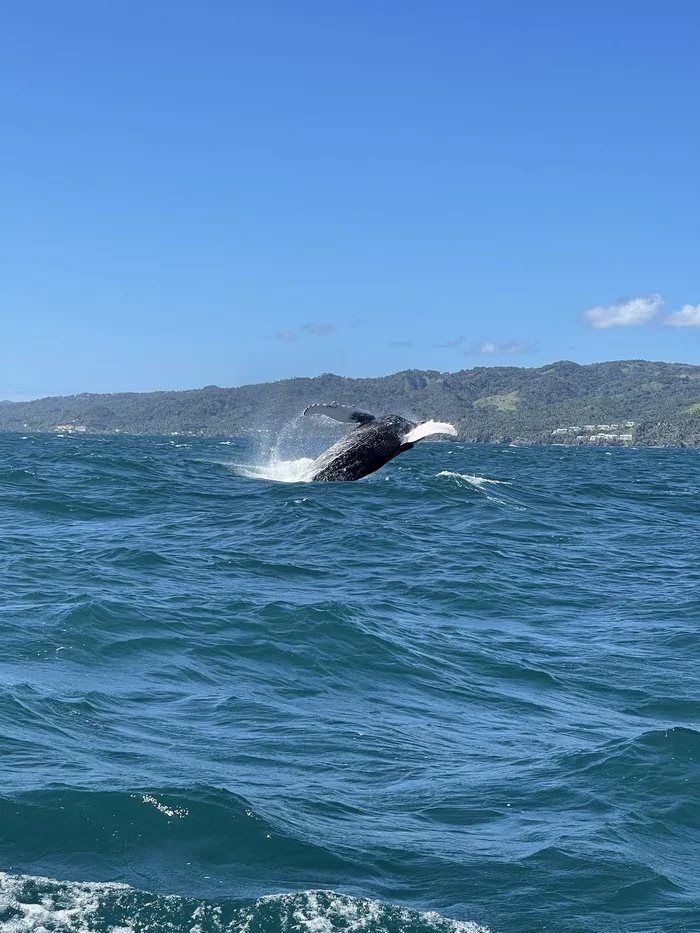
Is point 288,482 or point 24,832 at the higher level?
point 288,482

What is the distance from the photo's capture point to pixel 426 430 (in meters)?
26.2

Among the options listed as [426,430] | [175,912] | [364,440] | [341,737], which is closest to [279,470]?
[364,440]

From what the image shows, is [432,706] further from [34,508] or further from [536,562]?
[34,508]

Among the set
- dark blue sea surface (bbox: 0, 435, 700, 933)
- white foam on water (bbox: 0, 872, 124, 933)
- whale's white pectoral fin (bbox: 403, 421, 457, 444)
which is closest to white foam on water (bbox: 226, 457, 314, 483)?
whale's white pectoral fin (bbox: 403, 421, 457, 444)

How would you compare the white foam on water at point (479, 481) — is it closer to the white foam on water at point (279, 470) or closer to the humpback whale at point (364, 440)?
the white foam on water at point (279, 470)

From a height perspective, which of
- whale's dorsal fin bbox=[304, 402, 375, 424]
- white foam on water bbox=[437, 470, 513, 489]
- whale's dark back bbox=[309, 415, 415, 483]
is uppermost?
whale's dorsal fin bbox=[304, 402, 375, 424]

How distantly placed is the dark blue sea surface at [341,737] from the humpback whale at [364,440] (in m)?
5.91

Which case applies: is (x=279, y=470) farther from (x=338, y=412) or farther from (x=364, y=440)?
(x=338, y=412)

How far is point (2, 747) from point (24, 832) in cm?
188

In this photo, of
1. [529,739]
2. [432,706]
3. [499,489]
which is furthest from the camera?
[499,489]

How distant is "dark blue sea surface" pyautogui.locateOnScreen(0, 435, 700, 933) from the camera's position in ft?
21.9

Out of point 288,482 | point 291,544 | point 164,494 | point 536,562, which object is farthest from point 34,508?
point 536,562

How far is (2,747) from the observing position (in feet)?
29.3

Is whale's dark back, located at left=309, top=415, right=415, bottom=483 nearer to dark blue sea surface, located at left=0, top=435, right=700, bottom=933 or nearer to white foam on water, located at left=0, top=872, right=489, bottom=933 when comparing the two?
dark blue sea surface, located at left=0, top=435, right=700, bottom=933
